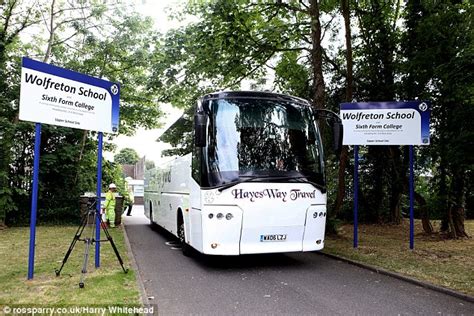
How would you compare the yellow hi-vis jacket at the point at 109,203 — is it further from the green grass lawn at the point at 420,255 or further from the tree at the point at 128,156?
the tree at the point at 128,156

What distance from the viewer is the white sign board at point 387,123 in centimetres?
998

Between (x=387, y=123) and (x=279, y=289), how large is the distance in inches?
215

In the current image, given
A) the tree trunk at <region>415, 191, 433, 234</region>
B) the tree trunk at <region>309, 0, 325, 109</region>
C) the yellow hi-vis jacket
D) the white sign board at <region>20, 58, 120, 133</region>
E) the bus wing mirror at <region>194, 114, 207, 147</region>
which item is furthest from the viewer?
the yellow hi-vis jacket

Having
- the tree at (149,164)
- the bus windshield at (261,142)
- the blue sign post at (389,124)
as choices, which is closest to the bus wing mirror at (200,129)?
the bus windshield at (261,142)

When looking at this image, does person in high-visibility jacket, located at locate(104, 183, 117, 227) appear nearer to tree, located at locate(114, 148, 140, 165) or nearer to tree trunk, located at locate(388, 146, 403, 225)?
tree trunk, located at locate(388, 146, 403, 225)

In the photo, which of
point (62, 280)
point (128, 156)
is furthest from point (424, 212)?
point (128, 156)

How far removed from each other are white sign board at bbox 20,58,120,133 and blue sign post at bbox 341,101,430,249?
563 centimetres

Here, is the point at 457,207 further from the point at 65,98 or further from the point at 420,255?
the point at 65,98

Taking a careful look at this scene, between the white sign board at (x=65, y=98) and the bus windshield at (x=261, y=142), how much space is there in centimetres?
206

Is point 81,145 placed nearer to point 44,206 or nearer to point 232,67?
point 44,206

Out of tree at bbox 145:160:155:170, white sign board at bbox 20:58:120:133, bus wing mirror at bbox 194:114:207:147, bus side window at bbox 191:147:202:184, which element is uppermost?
white sign board at bbox 20:58:120:133

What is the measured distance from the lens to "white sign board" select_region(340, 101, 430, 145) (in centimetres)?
998

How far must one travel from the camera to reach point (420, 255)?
9.44 metres

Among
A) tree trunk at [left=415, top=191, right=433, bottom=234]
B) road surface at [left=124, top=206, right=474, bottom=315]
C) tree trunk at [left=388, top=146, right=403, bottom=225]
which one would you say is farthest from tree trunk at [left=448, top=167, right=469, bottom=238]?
road surface at [left=124, top=206, right=474, bottom=315]
